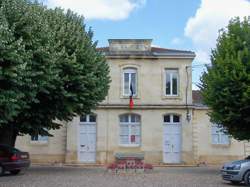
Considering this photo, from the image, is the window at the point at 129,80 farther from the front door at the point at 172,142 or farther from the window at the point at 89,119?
the front door at the point at 172,142

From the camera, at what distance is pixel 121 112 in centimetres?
3253

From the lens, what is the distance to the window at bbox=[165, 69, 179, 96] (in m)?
32.8

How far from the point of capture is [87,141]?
32438 mm

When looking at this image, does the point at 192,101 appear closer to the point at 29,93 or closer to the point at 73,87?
the point at 73,87

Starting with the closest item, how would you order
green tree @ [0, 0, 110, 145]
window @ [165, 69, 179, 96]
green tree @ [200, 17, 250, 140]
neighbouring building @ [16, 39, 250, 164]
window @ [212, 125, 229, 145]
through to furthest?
green tree @ [0, 0, 110, 145] < green tree @ [200, 17, 250, 140] < neighbouring building @ [16, 39, 250, 164] < window @ [212, 125, 229, 145] < window @ [165, 69, 179, 96]

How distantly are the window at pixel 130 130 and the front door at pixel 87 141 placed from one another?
1.95 m

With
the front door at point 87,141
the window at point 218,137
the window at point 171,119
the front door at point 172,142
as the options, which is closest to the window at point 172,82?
the window at point 171,119

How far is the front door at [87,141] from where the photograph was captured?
106ft

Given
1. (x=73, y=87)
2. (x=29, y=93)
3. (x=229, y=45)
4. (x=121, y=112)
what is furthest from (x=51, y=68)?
(x=121, y=112)

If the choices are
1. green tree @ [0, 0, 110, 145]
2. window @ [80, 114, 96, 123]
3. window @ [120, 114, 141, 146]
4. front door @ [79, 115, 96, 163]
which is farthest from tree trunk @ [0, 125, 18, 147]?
window @ [120, 114, 141, 146]

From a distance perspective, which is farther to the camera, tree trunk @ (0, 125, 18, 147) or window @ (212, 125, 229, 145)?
window @ (212, 125, 229, 145)

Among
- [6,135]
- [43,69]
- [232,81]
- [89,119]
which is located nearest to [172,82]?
[89,119]

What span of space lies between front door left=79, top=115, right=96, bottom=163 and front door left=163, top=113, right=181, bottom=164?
15.9ft

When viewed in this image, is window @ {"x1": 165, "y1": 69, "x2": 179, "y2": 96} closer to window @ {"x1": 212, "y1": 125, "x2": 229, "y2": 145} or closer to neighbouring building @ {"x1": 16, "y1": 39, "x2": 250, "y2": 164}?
neighbouring building @ {"x1": 16, "y1": 39, "x2": 250, "y2": 164}
